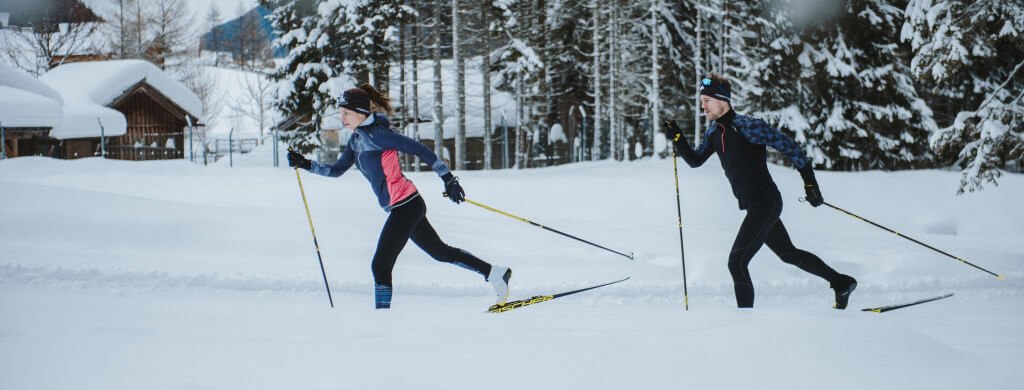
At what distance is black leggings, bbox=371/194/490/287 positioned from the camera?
5477 millimetres

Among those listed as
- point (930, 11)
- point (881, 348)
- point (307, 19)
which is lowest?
point (881, 348)

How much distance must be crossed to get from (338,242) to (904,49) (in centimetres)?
1969

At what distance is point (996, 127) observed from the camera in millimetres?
10766

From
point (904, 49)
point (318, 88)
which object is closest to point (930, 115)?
point (904, 49)

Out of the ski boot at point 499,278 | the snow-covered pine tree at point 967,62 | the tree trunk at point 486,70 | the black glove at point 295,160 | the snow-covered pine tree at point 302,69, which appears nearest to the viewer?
the black glove at point 295,160

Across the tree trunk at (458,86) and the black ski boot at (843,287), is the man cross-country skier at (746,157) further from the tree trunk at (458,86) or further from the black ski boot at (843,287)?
the tree trunk at (458,86)

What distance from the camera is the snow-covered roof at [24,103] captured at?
65.1ft

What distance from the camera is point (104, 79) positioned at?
26.2 meters

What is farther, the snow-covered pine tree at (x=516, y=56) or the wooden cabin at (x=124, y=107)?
the wooden cabin at (x=124, y=107)

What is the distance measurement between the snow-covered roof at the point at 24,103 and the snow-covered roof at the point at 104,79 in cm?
450

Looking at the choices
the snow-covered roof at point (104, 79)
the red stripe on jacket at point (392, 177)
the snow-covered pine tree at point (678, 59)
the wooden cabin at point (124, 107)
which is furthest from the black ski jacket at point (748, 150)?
the snow-covered roof at point (104, 79)

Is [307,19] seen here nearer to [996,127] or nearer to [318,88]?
[318,88]

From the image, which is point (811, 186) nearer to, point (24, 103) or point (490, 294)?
point (490, 294)

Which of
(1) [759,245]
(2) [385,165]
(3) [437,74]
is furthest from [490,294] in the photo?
(3) [437,74]
